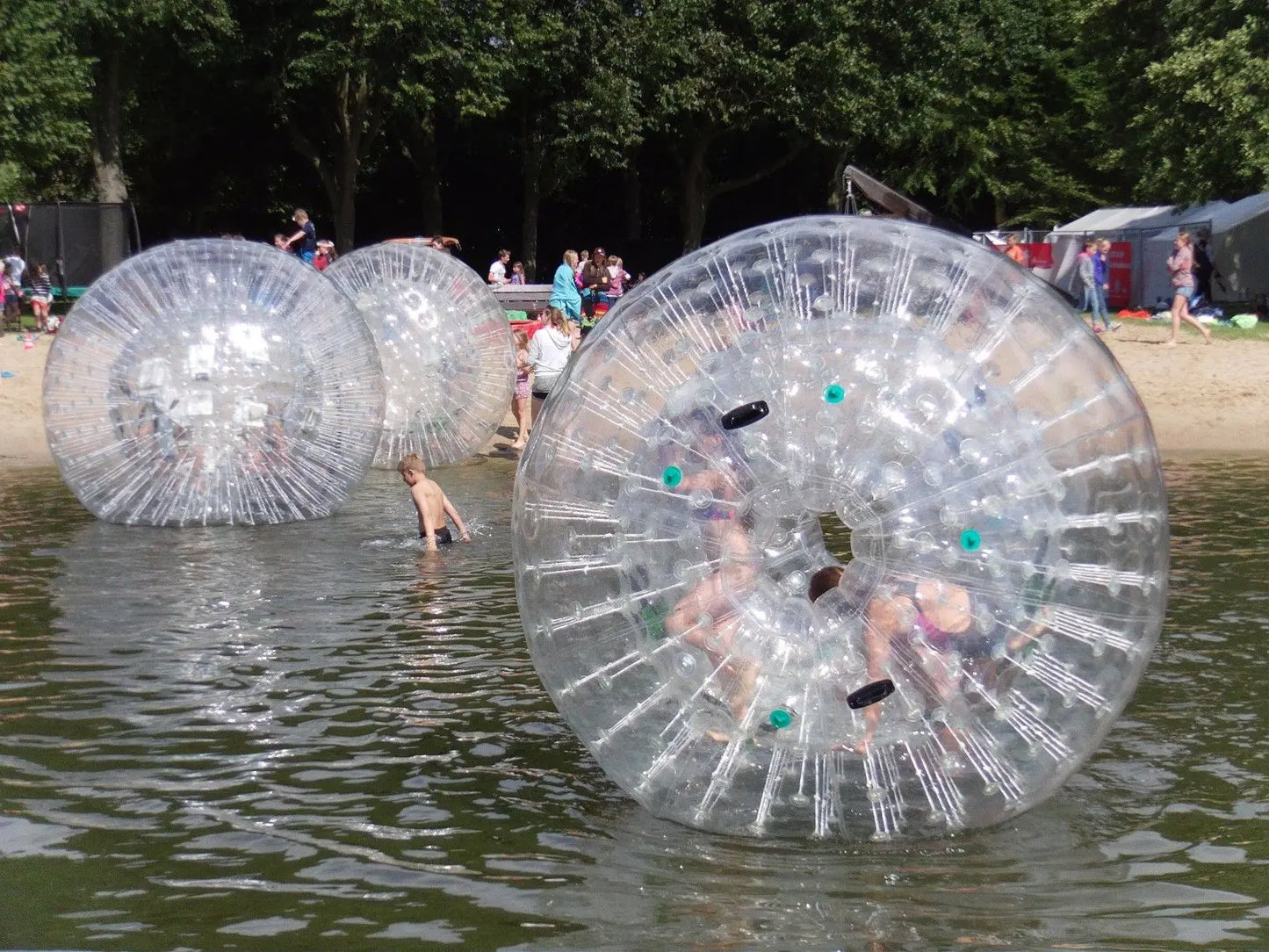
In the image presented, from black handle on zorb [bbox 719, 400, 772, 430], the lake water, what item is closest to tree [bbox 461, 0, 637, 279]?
the lake water

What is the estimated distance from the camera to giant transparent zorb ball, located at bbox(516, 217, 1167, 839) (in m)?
5.82

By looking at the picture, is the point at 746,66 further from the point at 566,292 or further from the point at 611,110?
the point at 566,292

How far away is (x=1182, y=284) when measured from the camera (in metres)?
24.6

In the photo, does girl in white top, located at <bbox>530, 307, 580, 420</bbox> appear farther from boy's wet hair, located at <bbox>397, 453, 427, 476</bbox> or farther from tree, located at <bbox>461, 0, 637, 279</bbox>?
tree, located at <bbox>461, 0, 637, 279</bbox>

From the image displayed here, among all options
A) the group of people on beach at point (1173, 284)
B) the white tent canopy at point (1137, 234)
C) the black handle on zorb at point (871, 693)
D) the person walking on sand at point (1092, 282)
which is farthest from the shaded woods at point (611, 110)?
the black handle on zorb at point (871, 693)

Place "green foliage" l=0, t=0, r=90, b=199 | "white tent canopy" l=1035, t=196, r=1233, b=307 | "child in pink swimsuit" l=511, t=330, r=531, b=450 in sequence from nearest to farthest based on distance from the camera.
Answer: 1. "child in pink swimsuit" l=511, t=330, r=531, b=450
2. "green foliage" l=0, t=0, r=90, b=199
3. "white tent canopy" l=1035, t=196, r=1233, b=307

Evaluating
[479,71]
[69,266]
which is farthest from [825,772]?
[479,71]

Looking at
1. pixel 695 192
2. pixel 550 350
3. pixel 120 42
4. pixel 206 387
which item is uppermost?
pixel 120 42

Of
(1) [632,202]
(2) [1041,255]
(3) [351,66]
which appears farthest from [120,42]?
(2) [1041,255]

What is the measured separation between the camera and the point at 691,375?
20.0ft

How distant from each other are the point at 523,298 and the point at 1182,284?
34.7 feet

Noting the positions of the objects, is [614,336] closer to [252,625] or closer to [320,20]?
[252,625]

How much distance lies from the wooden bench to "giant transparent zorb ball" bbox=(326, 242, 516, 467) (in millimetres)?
10961

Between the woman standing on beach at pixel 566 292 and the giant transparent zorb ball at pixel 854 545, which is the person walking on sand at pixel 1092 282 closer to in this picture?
the woman standing on beach at pixel 566 292
